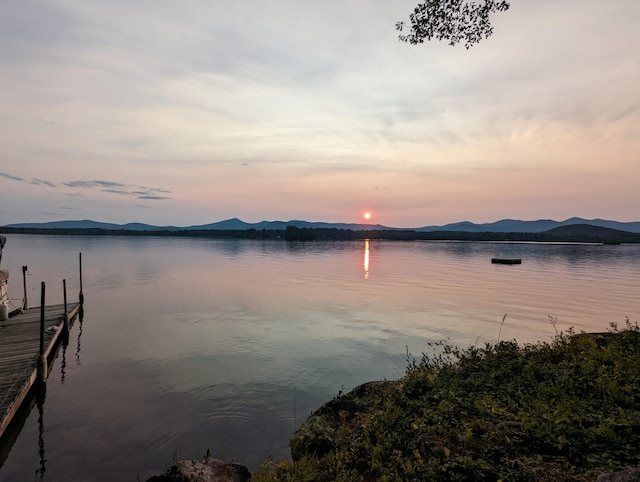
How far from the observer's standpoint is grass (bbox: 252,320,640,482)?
23.2 ft

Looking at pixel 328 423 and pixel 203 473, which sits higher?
pixel 328 423

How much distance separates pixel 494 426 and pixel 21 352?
78.6 feet

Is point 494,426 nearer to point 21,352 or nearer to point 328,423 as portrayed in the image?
point 328,423

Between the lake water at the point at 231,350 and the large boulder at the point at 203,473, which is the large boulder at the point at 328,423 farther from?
the lake water at the point at 231,350

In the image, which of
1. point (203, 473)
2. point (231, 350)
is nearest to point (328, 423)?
point (203, 473)

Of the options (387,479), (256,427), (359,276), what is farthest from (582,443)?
(359,276)

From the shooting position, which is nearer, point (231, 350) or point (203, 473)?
point (203, 473)

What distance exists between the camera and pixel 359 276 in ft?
230

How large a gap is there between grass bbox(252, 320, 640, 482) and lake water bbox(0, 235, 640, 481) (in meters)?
4.49

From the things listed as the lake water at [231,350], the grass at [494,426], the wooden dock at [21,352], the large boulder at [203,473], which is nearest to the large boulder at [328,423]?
the grass at [494,426]

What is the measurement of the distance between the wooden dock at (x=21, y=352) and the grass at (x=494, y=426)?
11782 millimetres

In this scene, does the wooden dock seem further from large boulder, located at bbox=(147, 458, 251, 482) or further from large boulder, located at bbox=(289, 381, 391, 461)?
large boulder, located at bbox=(289, 381, 391, 461)

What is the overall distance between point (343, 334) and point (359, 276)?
41283 mm

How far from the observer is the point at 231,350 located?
25156 millimetres
